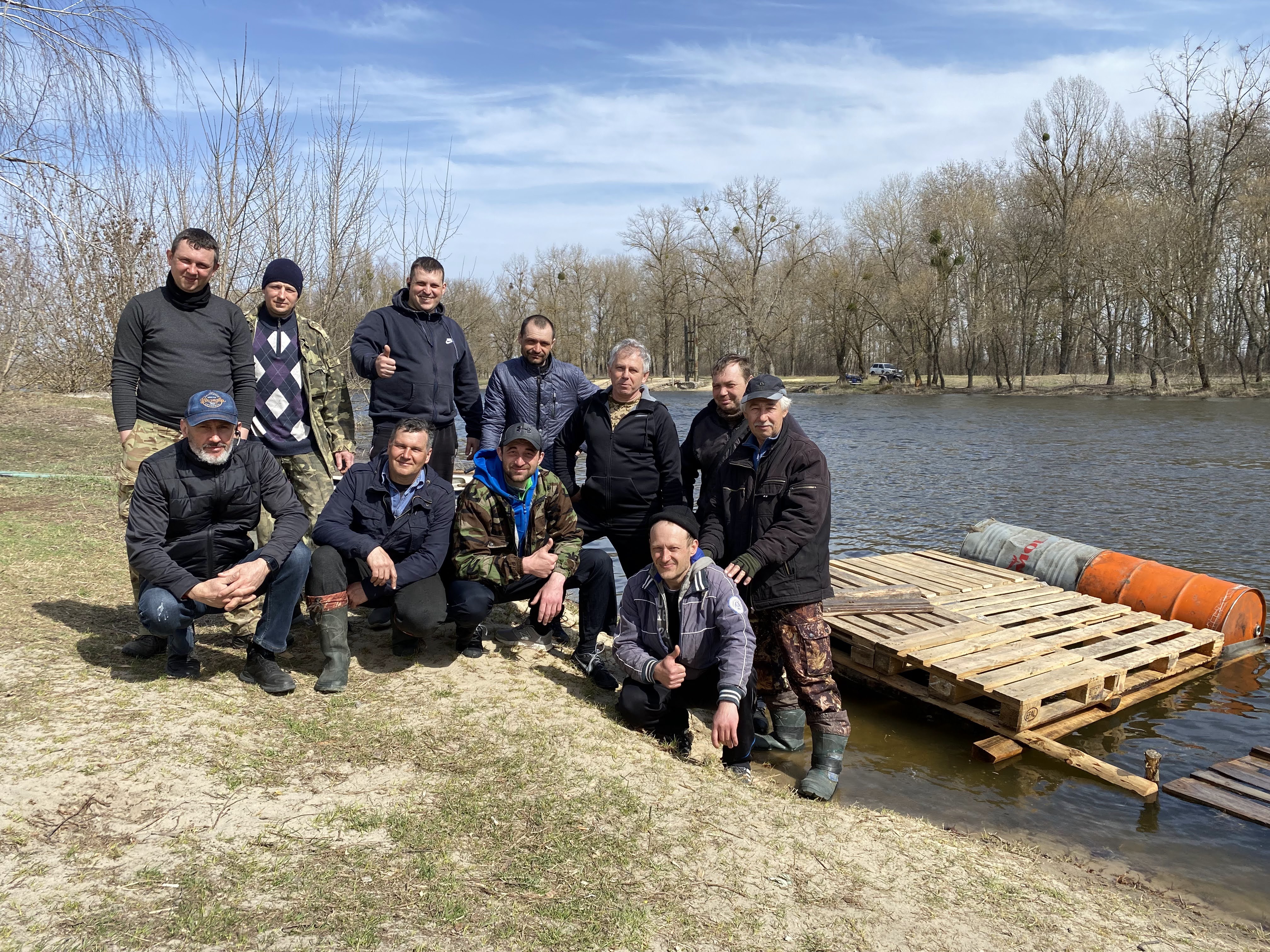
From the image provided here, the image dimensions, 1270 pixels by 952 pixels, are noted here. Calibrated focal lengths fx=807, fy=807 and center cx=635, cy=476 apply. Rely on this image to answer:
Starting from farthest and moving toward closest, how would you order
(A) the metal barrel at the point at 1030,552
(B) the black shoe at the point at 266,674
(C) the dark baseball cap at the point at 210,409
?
(A) the metal barrel at the point at 1030,552
(B) the black shoe at the point at 266,674
(C) the dark baseball cap at the point at 210,409

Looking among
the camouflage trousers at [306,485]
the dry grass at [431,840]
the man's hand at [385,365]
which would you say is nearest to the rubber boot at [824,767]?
the dry grass at [431,840]

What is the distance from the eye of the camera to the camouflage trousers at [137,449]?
431 centimetres

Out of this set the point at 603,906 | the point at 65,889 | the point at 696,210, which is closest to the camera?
the point at 65,889

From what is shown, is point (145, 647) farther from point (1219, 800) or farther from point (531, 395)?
point (1219, 800)

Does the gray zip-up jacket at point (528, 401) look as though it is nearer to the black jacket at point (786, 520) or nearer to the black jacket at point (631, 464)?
the black jacket at point (631, 464)

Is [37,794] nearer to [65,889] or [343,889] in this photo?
[65,889]

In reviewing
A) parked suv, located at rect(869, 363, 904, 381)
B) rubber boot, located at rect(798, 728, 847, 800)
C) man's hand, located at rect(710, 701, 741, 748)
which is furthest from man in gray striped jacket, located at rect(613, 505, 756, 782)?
parked suv, located at rect(869, 363, 904, 381)

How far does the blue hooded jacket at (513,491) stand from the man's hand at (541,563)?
123 mm

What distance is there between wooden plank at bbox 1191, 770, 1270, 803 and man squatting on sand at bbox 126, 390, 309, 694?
5541 millimetres

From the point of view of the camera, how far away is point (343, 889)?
110 inches

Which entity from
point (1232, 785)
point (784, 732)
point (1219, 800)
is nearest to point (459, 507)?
point (784, 732)

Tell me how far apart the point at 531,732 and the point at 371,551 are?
1.30 meters

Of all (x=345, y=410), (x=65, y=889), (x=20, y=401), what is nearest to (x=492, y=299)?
(x=20, y=401)

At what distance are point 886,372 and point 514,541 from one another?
53.7 metres
